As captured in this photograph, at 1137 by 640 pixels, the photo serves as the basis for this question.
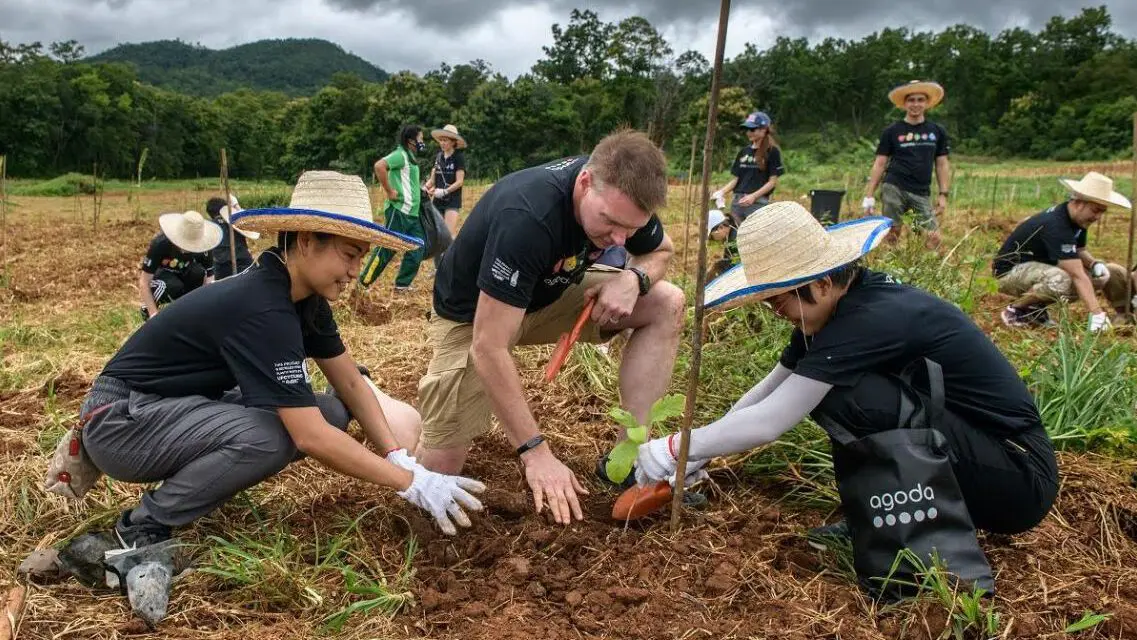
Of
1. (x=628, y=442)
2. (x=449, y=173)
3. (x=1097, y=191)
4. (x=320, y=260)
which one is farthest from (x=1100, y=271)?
(x=449, y=173)

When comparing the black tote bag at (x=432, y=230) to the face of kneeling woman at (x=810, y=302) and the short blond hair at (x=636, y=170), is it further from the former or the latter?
the face of kneeling woman at (x=810, y=302)

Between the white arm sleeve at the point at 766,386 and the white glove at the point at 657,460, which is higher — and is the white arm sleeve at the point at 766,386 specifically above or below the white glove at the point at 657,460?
above

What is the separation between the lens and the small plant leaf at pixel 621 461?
1.84m

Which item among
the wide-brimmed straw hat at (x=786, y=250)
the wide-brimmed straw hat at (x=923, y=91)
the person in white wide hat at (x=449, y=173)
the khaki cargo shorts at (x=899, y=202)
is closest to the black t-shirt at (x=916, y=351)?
the wide-brimmed straw hat at (x=786, y=250)

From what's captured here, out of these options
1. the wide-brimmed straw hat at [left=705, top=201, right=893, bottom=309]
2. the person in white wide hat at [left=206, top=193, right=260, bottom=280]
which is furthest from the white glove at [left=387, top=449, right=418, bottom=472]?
the person in white wide hat at [left=206, top=193, right=260, bottom=280]

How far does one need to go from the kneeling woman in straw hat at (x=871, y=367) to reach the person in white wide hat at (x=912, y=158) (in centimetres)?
435

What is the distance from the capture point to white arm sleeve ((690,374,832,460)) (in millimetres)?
1860

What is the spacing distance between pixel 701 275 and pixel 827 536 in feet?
2.92

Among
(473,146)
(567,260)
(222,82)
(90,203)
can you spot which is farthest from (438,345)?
(222,82)

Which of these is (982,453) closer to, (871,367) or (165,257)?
(871,367)

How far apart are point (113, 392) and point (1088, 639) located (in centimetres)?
251

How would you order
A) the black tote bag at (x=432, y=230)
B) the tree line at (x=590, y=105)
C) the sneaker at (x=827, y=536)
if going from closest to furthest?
the sneaker at (x=827, y=536)
the black tote bag at (x=432, y=230)
the tree line at (x=590, y=105)

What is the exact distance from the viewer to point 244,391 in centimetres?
190

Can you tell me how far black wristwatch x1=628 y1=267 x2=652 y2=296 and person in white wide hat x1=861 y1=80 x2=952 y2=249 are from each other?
13.3 feet
